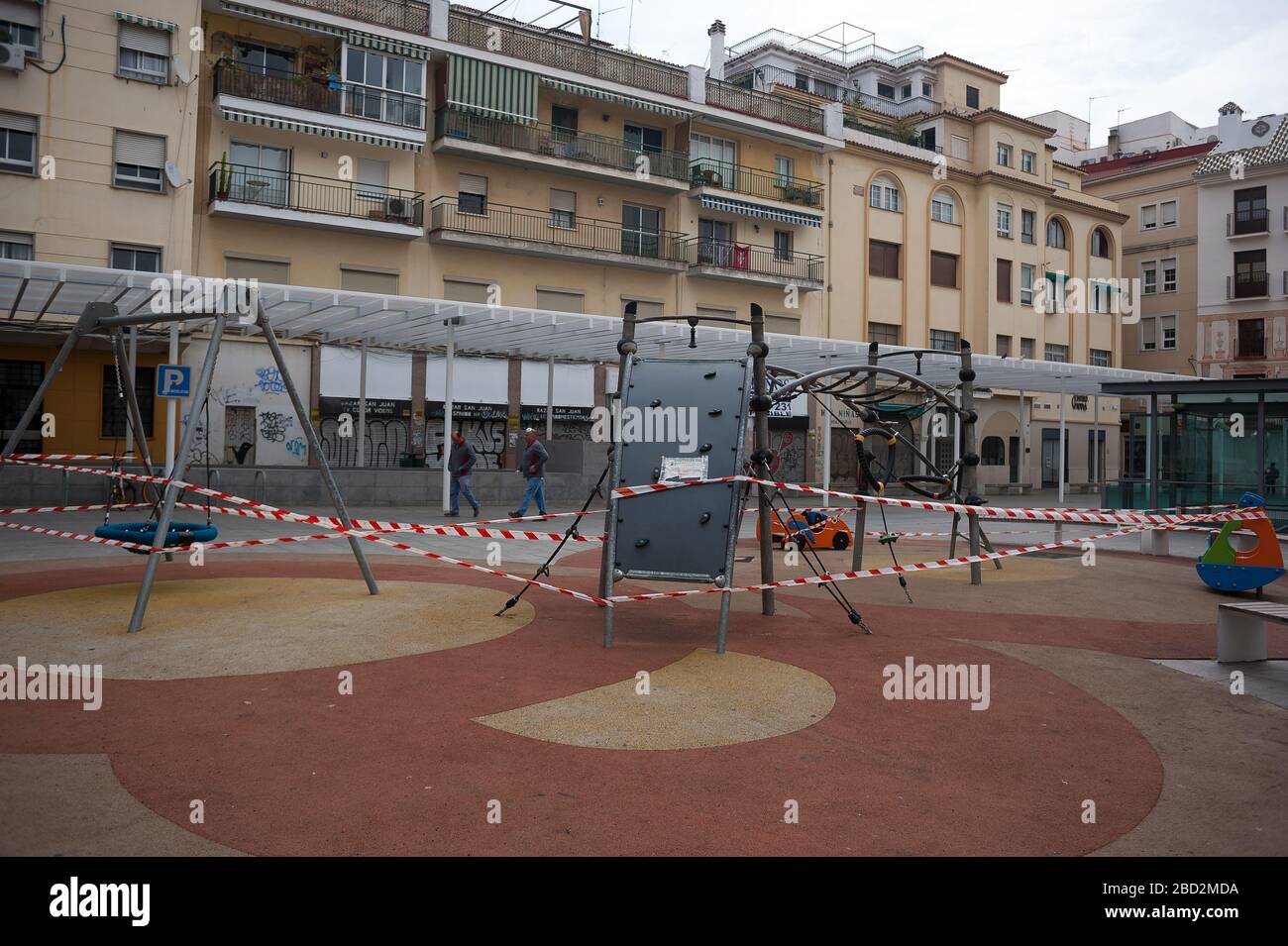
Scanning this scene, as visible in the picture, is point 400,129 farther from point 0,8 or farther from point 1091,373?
point 1091,373

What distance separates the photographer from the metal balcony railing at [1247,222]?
4394 centimetres

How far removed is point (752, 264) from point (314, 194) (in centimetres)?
1552

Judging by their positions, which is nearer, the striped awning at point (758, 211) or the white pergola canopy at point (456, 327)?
the white pergola canopy at point (456, 327)

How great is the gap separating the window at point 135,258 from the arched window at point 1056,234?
37187 millimetres

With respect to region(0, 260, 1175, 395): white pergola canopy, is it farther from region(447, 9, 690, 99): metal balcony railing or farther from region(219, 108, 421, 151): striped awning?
region(447, 9, 690, 99): metal balcony railing

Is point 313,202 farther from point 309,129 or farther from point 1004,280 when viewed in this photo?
point 1004,280

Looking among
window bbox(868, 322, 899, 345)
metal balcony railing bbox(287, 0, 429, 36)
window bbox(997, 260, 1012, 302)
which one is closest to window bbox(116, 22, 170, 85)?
metal balcony railing bbox(287, 0, 429, 36)

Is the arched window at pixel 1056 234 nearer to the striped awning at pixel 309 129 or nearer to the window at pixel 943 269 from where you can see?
the window at pixel 943 269

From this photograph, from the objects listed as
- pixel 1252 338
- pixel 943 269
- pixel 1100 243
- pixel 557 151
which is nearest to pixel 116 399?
pixel 557 151

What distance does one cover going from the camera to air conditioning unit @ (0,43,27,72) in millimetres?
22047

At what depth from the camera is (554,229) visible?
3114 centimetres

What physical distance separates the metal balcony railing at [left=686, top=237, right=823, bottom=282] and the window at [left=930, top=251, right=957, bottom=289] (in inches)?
250

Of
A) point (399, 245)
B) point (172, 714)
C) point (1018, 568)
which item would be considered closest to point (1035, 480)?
point (399, 245)

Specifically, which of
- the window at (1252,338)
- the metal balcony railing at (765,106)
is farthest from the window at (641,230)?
the window at (1252,338)
